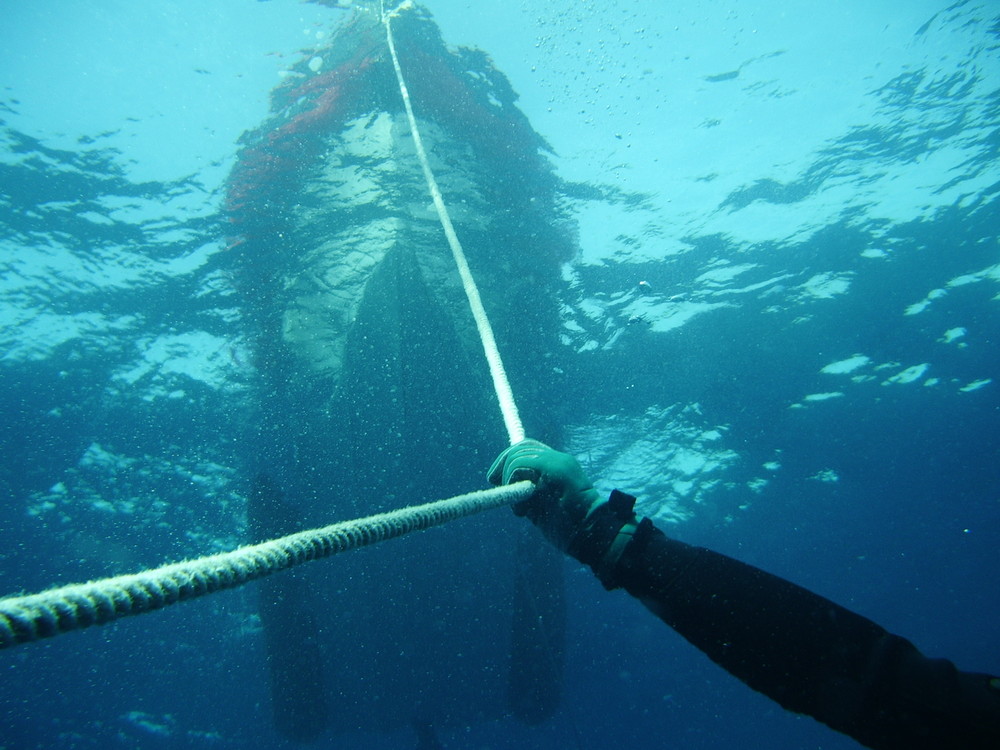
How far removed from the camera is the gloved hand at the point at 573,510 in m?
2.31

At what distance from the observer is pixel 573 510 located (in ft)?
8.22

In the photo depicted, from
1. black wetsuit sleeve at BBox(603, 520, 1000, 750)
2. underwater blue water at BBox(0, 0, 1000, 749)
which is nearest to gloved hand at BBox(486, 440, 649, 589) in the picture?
black wetsuit sleeve at BBox(603, 520, 1000, 750)

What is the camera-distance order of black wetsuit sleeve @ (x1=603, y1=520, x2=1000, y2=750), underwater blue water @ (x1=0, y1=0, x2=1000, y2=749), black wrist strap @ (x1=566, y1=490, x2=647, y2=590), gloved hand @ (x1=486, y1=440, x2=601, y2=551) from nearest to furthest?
1. black wetsuit sleeve @ (x1=603, y1=520, x2=1000, y2=750)
2. black wrist strap @ (x1=566, y1=490, x2=647, y2=590)
3. gloved hand @ (x1=486, y1=440, x2=601, y2=551)
4. underwater blue water @ (x1=0, y1=0, x2=1000, y2=749)

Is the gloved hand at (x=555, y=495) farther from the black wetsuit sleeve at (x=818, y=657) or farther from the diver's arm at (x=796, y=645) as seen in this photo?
the black wetsuit sleeve at (x=818, y=657)

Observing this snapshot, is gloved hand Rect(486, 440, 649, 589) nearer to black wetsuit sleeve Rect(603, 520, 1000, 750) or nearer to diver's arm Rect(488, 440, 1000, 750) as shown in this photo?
diver's arm Rect(488, 440, 1000, 750)

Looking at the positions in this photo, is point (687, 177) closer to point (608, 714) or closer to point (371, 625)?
point (371, 625)

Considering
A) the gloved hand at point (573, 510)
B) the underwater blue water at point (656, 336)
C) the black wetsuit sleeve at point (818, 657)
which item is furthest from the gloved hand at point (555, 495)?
the underwater blue water at point (656, 336)

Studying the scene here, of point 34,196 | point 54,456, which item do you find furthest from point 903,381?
point 54,456

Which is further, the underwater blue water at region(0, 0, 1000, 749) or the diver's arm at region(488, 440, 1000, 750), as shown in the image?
the underwater blue water at region(0, 0, 1000, 749)

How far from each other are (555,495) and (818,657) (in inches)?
50.4

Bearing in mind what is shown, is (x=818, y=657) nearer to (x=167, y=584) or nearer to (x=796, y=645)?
(x=796, y=645)

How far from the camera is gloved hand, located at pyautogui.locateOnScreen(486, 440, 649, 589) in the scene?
7.59 feet

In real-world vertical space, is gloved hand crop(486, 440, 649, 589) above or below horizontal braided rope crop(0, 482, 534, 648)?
below

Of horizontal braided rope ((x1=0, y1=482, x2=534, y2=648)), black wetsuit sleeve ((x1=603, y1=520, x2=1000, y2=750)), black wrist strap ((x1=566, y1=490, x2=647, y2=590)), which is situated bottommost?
black wetsuit sleeve ((x1=603, y1=520, x2=1000, y2=750))
